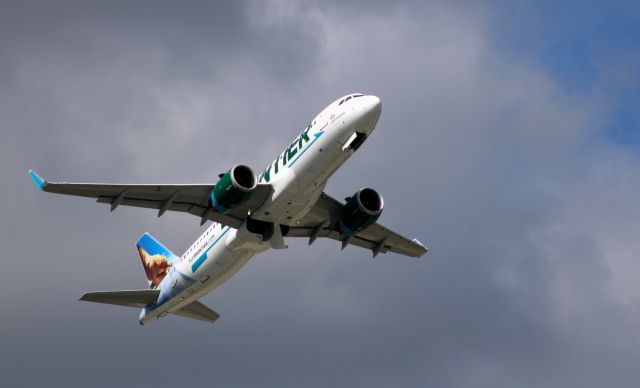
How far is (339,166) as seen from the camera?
54938 mm

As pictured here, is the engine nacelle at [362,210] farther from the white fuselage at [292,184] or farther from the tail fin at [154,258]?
the tail fin at [154,258]

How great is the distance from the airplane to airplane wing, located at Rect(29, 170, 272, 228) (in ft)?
0.16

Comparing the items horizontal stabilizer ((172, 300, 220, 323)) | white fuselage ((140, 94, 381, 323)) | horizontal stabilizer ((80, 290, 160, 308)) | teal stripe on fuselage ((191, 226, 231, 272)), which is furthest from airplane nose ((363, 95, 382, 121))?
horizontal stabilizer ((172, 300, 220, 323))

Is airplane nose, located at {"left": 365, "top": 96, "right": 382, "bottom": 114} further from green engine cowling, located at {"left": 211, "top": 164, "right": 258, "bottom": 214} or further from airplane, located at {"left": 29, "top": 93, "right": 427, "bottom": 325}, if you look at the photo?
green engine cowling, located at {"left": 211, "top": 164, "right": 258, "bottom": 214}

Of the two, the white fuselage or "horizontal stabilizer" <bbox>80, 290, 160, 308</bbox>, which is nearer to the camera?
the white fuselage

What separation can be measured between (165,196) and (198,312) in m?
12.6

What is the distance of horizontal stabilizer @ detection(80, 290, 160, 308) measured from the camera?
213 ft

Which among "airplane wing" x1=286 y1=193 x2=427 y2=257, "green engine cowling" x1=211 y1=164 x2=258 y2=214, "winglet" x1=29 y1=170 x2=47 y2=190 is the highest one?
"airplane wing" x1=286 y1=193 x2=427 y2=257

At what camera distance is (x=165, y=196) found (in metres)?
57.8

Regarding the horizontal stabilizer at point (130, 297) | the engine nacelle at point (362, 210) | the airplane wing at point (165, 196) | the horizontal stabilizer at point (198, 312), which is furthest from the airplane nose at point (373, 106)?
the horizontal stabilizer at point (198, 312)

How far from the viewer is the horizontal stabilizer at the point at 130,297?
2557 inches

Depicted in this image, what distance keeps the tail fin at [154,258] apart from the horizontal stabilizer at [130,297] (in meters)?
2.87

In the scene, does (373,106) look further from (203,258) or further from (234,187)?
(203,258)

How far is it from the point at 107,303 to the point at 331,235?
13.0 meters
